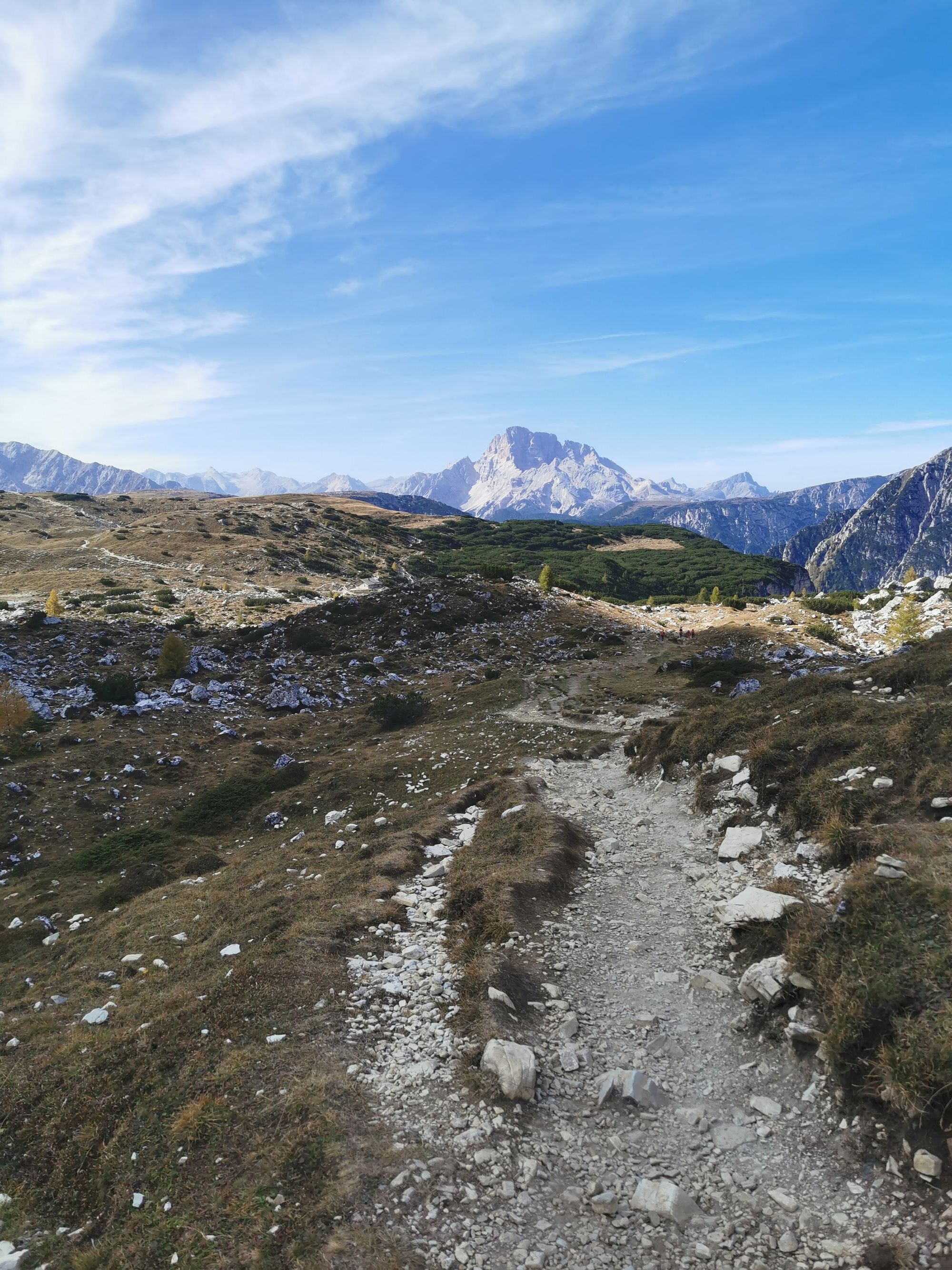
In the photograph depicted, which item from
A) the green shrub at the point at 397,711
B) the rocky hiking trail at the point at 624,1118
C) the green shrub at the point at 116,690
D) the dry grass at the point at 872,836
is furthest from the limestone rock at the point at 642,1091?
the green shrub at the point at 116,690

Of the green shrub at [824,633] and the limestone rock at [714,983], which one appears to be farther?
the green shrub at [824,633]

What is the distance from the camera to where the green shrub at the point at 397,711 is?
3828 centimetres

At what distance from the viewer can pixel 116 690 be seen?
141 ft

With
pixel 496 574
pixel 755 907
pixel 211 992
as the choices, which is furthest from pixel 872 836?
pixel 496 574

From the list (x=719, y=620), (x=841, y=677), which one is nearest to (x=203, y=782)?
(x=841, y=677)

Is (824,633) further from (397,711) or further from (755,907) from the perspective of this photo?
(755,907)

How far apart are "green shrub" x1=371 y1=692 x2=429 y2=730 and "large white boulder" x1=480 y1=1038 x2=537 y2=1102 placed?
2828 centimetres

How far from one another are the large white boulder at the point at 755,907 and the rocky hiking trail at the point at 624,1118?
489 mm

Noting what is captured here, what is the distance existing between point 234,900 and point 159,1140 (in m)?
9.05

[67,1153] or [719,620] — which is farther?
[719,620]

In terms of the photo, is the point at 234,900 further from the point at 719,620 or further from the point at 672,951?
the point at 719,620

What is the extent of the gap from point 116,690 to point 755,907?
43.5 m

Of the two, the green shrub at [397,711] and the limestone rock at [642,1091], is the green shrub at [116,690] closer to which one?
the green shrub at [397,711]

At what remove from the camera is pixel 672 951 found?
498 inches
